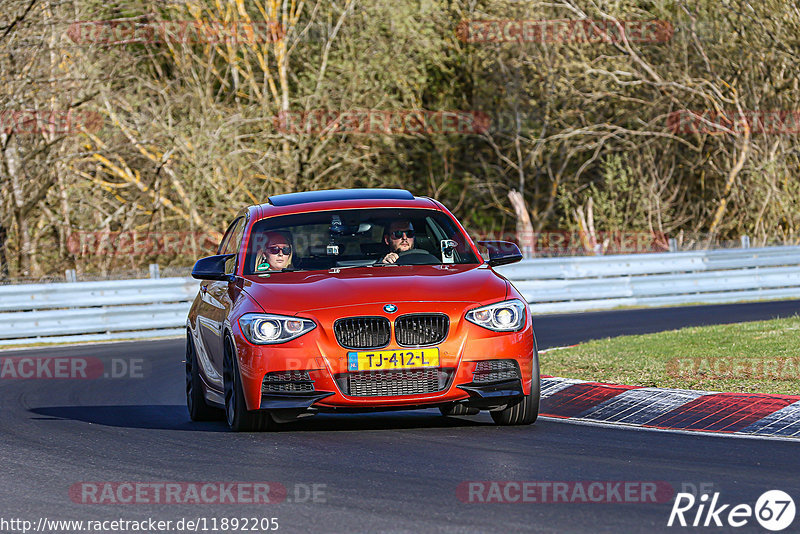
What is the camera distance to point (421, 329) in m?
8.36

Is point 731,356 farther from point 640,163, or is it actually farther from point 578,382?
point 640,163

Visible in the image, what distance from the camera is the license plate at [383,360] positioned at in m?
8.27

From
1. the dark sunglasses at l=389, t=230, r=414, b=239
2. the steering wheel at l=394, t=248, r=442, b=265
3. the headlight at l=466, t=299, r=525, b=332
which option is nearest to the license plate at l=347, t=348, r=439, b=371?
the headlight at l=466, t=299, r=525, b=332

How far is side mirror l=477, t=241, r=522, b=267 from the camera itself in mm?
9477

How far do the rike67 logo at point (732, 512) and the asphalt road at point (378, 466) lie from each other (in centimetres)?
5
